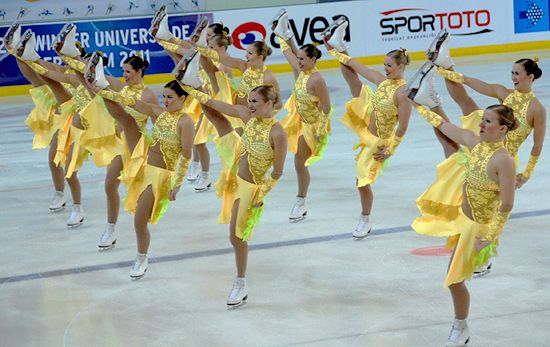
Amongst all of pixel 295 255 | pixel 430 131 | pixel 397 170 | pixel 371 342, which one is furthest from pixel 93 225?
pixel 430 131

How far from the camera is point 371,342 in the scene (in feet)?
21.0

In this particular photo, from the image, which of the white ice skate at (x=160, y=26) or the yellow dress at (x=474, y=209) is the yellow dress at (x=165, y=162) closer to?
the white ice skate at (x=160, y=26)

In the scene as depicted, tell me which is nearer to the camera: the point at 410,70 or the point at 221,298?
the point at 221,298

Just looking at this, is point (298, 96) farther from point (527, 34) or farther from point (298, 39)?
point (527, 34)

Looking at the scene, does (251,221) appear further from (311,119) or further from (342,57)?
(311,119)

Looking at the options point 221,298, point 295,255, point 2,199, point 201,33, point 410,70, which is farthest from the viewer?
point 410,70

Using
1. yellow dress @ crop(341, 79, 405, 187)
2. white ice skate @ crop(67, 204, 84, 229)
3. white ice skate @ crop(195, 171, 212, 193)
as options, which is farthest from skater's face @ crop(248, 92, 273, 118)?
white ice skate @ crop(195, 171, 212, 193)

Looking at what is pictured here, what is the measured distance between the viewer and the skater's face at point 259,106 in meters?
7.18

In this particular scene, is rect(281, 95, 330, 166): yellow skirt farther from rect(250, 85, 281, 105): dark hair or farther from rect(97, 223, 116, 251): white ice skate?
rect(250, 85, 281, 105): dark hair

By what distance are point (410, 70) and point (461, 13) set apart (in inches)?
93.5

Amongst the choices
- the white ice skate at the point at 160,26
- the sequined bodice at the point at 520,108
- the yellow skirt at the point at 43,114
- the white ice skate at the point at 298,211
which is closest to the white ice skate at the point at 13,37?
the yellow skirt at the point at 43,114

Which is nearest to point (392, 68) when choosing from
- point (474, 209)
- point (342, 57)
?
point (342, 57)

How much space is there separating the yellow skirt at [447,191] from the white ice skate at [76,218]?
444 centimetres

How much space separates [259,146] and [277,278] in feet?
3.89
